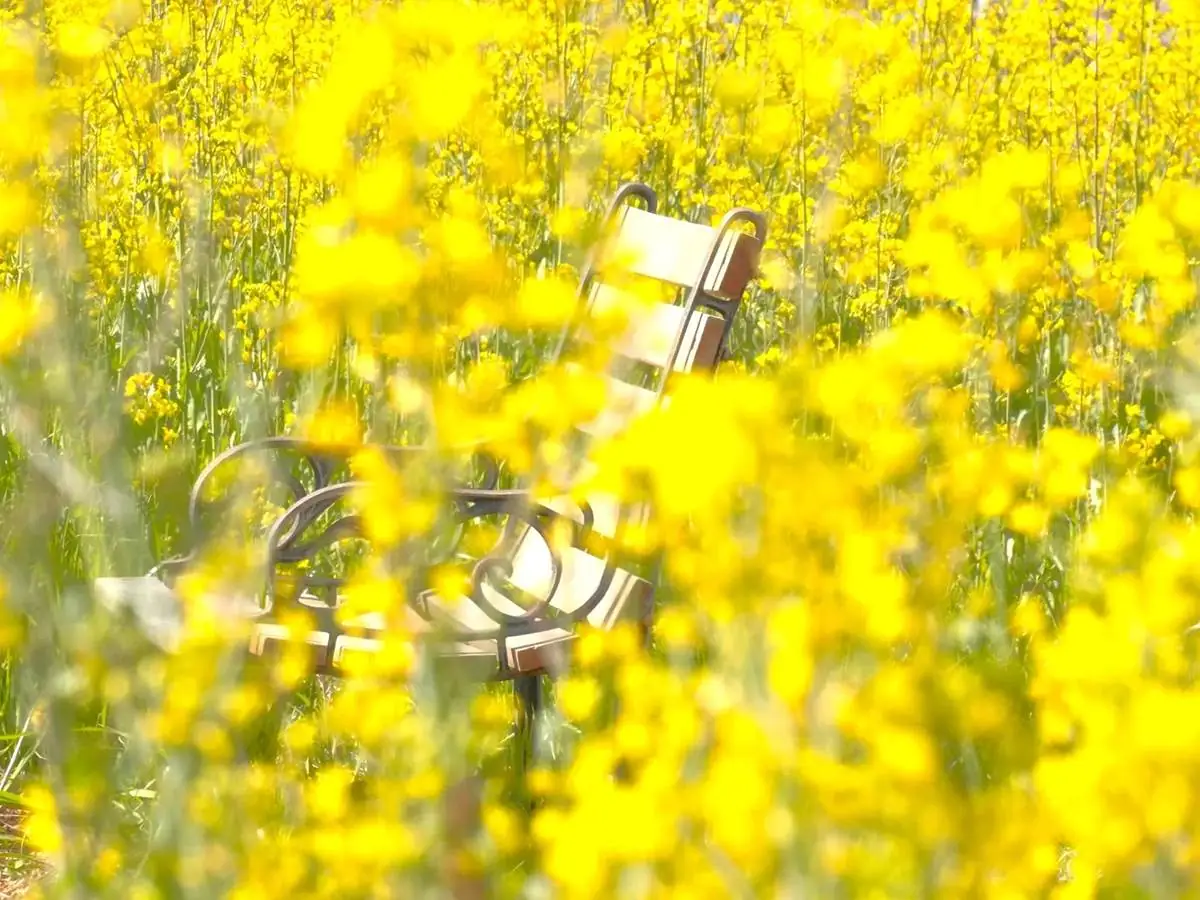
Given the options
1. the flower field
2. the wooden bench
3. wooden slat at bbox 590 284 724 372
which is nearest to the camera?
the flower field

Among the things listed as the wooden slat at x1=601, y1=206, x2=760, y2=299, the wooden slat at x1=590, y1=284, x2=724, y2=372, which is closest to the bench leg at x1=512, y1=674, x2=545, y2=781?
the wooden slat at x1=590, y1=284, x2=724, y2=372

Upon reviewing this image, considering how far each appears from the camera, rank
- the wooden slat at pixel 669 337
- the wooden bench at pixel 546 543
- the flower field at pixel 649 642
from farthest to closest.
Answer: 1. the wooden slat at pixel 669 337
2. the wooden bench at pixel 546 543
3. the flower field at pixel 649 642

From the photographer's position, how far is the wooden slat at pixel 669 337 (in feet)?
8.29

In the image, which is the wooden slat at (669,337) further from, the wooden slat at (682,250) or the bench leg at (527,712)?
the bench leg at (527,712)

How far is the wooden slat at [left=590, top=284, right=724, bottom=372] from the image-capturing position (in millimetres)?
2527

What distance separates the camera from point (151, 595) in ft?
8.15

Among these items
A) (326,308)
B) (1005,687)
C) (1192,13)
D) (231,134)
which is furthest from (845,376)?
(231,134)

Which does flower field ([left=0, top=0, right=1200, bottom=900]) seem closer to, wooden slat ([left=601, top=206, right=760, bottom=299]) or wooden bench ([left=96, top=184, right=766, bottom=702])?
wooden bench ([left=96, top=184, right=766, bottom=702])

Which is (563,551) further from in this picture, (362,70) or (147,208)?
(147,208)

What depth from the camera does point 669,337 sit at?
2666 mm

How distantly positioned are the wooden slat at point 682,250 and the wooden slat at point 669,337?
0.19ft

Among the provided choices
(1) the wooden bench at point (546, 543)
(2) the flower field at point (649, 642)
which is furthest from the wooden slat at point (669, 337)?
(2) the flower field at point (649, 642)

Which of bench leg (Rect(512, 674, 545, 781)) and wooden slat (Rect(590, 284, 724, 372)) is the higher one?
wooden slat (Rect(590, 284, 724, 372))

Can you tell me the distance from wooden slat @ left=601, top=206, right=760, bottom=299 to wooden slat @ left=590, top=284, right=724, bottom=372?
6cm
